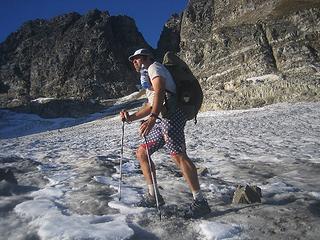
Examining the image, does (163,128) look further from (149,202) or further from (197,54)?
(197,54)

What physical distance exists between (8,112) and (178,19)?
5965 cm

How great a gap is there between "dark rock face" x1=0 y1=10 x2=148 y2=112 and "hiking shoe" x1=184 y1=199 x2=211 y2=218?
94.6 m

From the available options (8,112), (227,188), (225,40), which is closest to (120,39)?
(8,112)

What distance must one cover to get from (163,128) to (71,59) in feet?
364

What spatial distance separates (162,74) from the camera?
575 cm

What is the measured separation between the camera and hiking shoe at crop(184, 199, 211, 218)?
5.67m

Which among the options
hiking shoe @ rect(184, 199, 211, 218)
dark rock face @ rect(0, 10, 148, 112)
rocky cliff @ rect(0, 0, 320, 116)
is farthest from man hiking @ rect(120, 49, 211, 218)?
dark rock face @ rect(0, 10, 148, 112)

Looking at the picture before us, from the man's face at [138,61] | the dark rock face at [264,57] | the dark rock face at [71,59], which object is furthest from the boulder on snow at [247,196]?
the dark rock face at [71,59]

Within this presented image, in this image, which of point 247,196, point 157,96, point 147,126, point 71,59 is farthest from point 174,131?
point 71,59

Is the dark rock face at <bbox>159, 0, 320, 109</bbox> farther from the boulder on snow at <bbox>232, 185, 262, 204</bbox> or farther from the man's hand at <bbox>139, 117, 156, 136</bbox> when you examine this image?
the man's hand at <bbox>139, 117, 156, 136</bbox>

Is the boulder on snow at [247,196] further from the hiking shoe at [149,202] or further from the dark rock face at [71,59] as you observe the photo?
the dark rock face at [71,59]

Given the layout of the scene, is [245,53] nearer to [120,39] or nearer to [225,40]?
[225,40]

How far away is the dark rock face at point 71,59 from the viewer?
348 feet

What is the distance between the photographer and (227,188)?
731 centimetres
